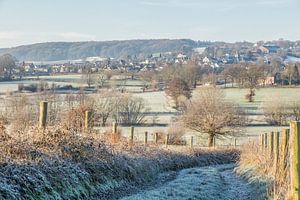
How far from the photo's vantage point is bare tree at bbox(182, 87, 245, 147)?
5956 centimetres

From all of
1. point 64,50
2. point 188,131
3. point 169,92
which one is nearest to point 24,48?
point 64,50

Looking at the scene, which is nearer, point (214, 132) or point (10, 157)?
point (10, 157)

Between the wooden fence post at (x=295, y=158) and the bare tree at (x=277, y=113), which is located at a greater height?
the wooden fence post at (x=295, y=158)

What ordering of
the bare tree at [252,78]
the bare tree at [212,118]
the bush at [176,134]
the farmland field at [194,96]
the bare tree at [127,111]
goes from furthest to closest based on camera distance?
the bare tree at [252,78] → the bare tree at [127,111] → the farmland field at [194,96] → the bare tree at [212,118] → the bush at [176,134]

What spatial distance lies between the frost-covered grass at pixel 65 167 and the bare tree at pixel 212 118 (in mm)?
39333

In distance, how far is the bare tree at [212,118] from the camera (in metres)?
59.6

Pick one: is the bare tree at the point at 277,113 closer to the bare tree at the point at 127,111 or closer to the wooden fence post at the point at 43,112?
the bare tree at the point at 127,111

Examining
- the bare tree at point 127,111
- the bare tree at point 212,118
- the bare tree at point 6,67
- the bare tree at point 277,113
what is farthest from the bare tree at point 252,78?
the bare tree at point 6,67

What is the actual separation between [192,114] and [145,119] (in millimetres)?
15395

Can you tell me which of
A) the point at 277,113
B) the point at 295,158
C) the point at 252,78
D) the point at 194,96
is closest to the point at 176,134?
the point at 194,96

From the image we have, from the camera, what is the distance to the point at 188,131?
207 feet

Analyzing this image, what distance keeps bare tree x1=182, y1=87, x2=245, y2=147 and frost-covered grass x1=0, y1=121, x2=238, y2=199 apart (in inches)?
1549

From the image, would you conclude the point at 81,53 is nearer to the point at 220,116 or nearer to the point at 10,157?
the point at 220,116

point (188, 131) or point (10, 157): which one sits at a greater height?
point (10, 157)
